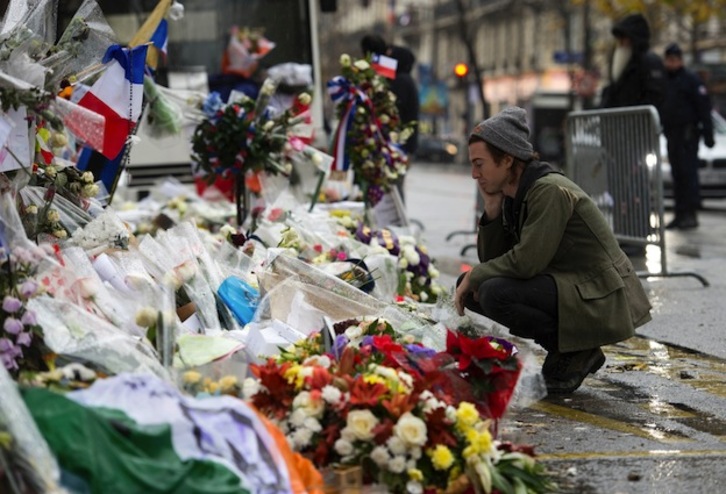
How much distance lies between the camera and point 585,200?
5.79 m

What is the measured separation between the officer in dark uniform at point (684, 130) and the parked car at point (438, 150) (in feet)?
123

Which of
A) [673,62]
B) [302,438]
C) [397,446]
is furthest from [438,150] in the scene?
[397,446]

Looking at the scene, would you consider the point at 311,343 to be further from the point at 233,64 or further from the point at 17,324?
the point at 233,64

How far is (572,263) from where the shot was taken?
5805mm

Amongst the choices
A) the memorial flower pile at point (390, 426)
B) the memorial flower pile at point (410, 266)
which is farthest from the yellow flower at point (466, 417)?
the memorial flower pile at point (410, 266)

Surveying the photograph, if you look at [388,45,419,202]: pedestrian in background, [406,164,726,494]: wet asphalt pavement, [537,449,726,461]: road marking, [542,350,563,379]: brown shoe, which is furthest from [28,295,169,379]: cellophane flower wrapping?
[388,45,419,202]: pedestrian in background

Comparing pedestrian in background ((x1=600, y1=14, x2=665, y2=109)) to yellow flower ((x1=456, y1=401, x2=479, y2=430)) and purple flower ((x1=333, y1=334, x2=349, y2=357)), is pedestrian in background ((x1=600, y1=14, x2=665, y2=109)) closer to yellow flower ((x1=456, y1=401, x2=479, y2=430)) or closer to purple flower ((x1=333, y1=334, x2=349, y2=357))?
purple flower ((x1=333, y1=334, x2=349, y2=357))

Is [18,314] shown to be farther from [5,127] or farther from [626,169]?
[626,169]

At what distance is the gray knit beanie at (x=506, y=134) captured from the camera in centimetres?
565

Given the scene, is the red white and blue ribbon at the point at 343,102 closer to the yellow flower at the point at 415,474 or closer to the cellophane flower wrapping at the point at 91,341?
the cellophane flower wrapping at the point at 91,341

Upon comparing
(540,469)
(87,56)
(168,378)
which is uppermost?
(87,56)

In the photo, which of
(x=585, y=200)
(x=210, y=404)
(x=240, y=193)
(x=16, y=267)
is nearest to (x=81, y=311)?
(x=16, y=267)

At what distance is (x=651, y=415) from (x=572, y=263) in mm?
706

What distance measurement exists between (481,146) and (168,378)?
1.88 m
